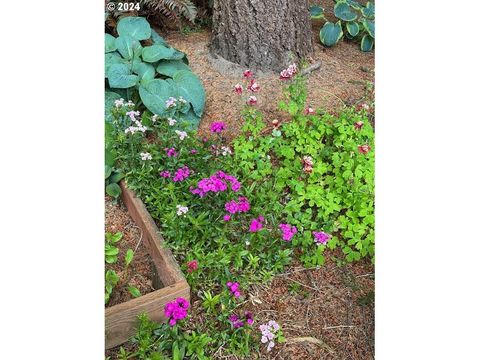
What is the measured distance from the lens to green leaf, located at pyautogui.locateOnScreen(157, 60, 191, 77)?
3.01m

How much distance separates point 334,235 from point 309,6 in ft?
4.03

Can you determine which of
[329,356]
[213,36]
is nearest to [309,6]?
[213,36]

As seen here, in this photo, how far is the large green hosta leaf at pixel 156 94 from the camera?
2832 millimetres

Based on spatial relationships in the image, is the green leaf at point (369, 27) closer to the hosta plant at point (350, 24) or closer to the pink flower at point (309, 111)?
the hosta plant at point (350, 24)

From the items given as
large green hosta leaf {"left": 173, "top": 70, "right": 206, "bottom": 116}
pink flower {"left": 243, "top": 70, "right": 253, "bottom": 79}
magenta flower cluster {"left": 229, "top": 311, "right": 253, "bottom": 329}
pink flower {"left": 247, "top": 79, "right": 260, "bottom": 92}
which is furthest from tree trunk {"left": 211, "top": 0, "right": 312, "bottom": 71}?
magenta flower cluster {"left": 229, "top": 311, "right": 253, "bottom": 329}

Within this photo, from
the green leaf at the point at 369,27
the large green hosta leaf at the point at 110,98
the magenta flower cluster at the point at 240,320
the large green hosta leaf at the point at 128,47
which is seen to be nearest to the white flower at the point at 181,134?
the large green hosta leaf at the point at 110,98

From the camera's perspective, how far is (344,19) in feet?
10.4

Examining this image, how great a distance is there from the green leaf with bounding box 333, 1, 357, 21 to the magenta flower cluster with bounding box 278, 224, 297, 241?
128 centimetres

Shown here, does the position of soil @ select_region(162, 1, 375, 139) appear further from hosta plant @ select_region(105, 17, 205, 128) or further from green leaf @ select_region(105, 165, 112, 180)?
green leaf @ select_region(105, 165, 112, 180)

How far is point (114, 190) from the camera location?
2523 mm

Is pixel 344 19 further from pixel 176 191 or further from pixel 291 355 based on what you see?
pixel 291 355

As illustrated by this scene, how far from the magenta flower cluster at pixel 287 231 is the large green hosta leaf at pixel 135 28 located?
1.01 meters

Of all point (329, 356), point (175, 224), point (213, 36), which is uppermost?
point (213, 36)

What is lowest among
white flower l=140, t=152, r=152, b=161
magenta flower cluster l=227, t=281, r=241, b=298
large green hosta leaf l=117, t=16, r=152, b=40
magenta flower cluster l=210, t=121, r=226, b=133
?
magenta flower cluster l=227, t=281, r=241, b=298
